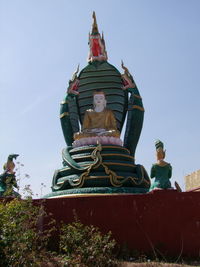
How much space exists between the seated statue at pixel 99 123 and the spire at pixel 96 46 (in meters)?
2.28

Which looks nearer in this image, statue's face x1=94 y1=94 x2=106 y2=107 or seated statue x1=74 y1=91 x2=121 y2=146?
seated statue x1=74 y1=91 x2=121 y2=146

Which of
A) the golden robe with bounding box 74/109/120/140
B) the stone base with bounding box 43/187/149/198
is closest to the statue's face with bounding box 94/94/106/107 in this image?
the golden robe with bounding box 74/109/120/140

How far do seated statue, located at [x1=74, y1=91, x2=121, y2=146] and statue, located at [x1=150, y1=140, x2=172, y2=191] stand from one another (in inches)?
163

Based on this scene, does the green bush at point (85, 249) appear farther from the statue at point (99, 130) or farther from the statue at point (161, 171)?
the statue at point (99, 130)

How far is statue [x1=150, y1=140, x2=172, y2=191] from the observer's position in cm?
1198

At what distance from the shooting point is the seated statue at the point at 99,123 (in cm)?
1625

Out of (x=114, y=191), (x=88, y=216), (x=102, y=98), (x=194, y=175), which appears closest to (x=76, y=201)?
(x=88, y=216)

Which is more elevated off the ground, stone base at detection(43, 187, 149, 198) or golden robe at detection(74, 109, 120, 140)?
golden robe at detection(74, 109, 120, 140)

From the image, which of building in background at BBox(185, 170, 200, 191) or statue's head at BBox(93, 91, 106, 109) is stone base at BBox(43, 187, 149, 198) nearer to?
statue's head at BBox(93, 91, 106, 109)

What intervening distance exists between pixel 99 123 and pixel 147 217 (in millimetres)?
8401

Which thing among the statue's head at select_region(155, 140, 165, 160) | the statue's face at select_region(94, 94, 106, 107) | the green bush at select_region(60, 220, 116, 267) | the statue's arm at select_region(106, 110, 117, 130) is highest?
the statue's face at select_region(94, 94, 106, 107)

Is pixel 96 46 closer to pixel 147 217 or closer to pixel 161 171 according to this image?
pixel 161 171

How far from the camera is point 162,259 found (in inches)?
336

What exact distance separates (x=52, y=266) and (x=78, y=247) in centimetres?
58
